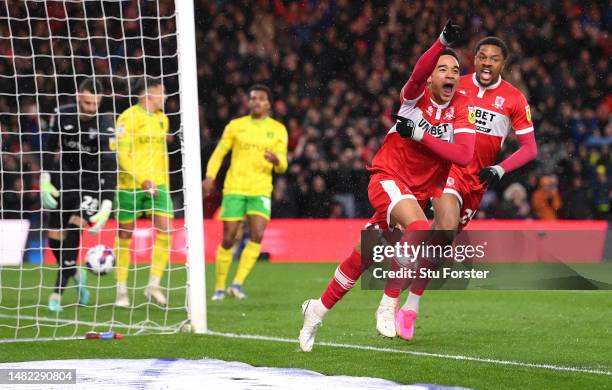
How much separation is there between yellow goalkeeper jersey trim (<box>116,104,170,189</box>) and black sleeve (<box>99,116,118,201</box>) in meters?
0.07

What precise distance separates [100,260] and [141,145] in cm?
139

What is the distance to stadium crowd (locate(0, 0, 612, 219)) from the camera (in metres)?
18.4

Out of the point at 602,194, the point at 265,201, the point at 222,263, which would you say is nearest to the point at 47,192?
the point at 222,263

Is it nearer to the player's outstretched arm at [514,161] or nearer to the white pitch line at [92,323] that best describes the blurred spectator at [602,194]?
the player's outstretched arm at [514,161]

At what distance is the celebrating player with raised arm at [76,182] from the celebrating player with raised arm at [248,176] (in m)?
1.39

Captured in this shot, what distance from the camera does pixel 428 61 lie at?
21.9ft

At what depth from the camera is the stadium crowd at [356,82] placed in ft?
60.3

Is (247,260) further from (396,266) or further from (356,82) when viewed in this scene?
(356,82)

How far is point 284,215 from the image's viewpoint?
1808cm

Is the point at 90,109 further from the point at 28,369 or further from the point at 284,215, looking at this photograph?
the point at 284,215

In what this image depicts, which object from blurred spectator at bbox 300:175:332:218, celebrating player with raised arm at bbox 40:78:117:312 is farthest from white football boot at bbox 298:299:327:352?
blurred spectator at bbox 300:175:332:218

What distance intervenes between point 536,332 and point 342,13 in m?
15.2

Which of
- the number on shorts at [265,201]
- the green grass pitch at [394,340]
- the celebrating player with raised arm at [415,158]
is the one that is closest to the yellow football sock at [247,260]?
the green grass pitch at [394,340]

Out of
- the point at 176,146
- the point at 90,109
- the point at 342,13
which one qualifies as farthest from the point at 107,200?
the point at 342,13
